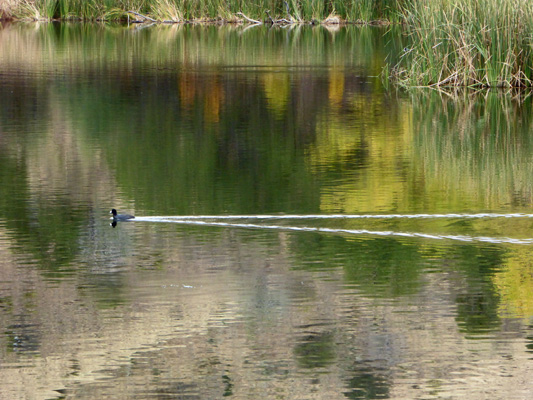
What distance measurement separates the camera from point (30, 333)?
5.74 m

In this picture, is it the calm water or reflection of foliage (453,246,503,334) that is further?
reflection of foliage (453,246,503,334)

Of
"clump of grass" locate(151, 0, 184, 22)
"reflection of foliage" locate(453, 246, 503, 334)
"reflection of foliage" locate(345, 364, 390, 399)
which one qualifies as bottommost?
"reflection of foliage" locate(345, 364, 390, 399)

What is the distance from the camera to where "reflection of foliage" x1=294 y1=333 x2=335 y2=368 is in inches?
209

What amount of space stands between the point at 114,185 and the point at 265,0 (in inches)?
1020

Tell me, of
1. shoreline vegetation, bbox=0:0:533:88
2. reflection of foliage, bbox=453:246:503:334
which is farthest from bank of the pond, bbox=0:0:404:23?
reflection of foliage, bbox=453:246:503:334

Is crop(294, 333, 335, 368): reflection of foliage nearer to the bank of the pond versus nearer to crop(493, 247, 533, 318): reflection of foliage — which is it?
crop(493, 247, 533, 318): reflection of foliage

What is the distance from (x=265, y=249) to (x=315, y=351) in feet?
7.20

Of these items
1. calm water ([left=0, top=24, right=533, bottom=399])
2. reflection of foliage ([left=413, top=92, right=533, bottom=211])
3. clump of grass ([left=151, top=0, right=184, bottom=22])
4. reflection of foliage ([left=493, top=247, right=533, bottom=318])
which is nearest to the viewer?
calm water ([left=0, top=24, right=533, bottom=399])

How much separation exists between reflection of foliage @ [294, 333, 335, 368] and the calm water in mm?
15

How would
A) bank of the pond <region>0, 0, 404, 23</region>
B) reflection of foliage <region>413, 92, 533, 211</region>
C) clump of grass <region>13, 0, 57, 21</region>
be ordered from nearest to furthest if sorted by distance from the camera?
reflection of foliage <region>413, 92, 533, 211</region> < bank of the pond <region>0, 0, 404, 23</region> < clump of grass <region>13, 0, 57, 21</region>

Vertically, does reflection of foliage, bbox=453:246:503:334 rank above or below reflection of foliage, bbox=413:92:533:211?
below

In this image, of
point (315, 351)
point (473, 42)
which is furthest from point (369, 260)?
point (473, 42)

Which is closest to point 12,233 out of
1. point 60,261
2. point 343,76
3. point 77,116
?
point 60,261

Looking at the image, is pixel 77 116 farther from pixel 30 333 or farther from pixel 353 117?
pixel 30 333
